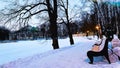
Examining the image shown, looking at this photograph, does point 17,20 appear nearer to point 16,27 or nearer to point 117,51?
point 16,27

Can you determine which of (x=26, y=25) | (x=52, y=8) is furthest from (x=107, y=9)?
(x=26, y=25)

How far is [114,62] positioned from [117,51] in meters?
0.91

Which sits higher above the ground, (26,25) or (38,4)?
(38,4)

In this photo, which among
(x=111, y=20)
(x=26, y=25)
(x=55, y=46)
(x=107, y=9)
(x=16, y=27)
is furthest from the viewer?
(x=111, y=20)

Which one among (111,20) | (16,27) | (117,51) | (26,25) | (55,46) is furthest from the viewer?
(111,20)

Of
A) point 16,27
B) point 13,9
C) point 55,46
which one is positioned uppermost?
point 13,9

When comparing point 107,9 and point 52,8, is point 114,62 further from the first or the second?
point 107,9

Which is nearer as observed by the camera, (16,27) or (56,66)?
(56,66)

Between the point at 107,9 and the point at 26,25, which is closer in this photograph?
the point at 26,25

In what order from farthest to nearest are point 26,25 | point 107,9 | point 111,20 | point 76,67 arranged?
point 111,20, point 107,9, point 26,25, point 76,67

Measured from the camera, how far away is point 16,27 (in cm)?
2128

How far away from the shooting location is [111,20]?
126 feet

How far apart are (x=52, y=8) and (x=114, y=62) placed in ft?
48.8

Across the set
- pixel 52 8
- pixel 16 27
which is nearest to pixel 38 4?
pixel 52 8
